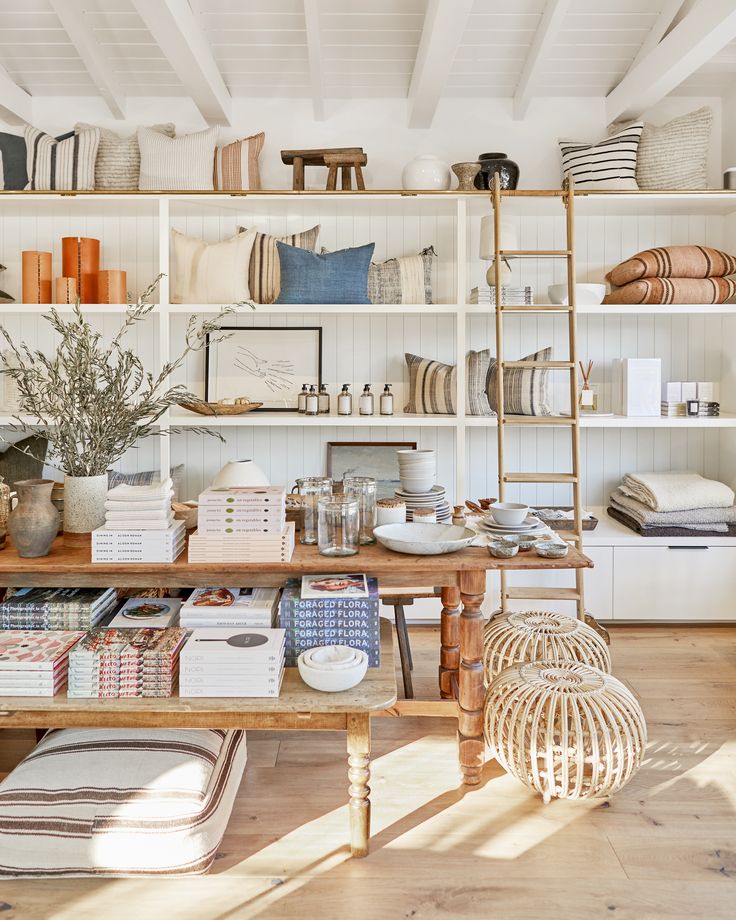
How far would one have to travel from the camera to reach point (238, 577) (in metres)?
2.33

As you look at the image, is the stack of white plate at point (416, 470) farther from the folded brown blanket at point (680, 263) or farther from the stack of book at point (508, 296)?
the folded brown blanket at point (680, 263)

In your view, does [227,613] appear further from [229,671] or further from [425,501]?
[425,501]

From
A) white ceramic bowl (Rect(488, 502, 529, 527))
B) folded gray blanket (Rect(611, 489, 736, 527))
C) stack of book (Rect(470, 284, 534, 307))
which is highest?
stack of book (Rect(470, 284, 534, 307))

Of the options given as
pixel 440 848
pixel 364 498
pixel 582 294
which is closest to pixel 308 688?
pixel 440 848

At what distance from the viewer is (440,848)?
219 centimetres

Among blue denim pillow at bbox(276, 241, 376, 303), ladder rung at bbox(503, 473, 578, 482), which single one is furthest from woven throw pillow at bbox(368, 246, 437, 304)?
ladder rung at bbox(503, 473, 578, 482)

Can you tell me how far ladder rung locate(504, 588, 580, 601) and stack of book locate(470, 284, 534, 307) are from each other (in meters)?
1.51

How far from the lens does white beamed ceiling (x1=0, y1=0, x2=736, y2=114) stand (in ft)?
11.9

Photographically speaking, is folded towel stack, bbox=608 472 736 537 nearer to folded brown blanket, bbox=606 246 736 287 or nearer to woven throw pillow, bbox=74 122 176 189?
folded brown blanket, bbox=606 246 736 287

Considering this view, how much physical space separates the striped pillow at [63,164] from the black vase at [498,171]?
2083mm

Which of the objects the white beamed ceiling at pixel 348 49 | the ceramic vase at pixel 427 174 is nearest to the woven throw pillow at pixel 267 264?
the ceramic vase at pixel 427 174

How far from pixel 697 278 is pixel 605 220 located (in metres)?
0.67

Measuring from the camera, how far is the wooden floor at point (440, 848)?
6.40 ft

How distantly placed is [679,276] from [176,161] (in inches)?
109
